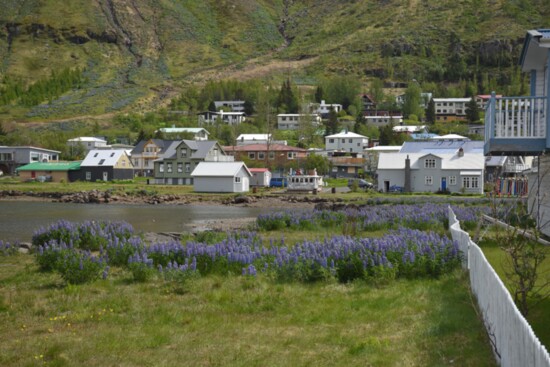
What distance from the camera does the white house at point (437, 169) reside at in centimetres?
6631

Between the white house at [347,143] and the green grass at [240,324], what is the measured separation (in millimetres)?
109976

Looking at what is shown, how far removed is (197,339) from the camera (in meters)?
9.95

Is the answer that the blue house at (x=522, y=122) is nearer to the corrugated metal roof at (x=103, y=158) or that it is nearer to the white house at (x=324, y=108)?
the corrugated metal roof at (x=103, y=158)

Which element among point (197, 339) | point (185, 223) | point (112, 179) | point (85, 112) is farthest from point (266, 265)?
point (85, 112)

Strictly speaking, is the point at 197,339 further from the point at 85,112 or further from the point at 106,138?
the point at 85,112

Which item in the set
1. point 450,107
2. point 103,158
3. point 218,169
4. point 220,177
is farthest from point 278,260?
point 450,107

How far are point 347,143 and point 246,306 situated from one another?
4471 inches

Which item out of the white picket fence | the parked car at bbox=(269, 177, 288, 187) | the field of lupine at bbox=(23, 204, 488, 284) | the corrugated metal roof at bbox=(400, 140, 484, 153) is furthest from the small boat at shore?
the white picket fence

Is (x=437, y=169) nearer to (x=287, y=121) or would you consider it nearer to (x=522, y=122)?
(x=522, y=122)

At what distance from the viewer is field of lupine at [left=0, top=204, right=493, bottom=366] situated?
30.2 feet

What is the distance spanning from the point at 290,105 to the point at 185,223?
133 m

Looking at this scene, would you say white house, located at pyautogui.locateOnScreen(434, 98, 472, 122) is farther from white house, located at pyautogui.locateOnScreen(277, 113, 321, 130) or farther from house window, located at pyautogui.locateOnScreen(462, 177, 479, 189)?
house window, located at pyautogui.locateOnScreen(462, 177, 479, 189)

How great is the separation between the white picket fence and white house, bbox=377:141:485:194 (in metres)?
56.9

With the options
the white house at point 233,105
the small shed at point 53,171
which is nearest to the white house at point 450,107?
the white house at point 233,105
